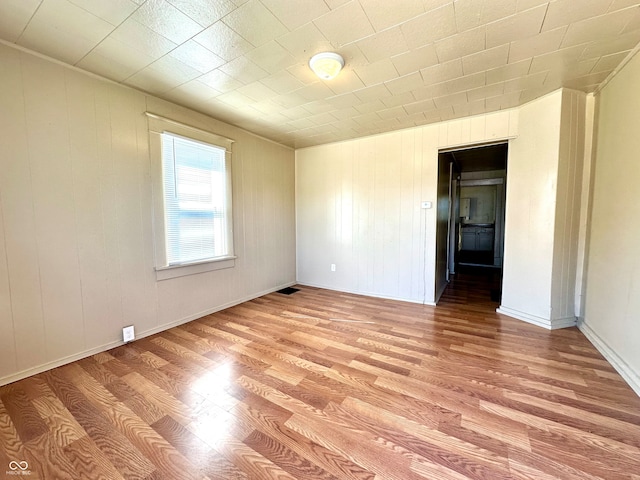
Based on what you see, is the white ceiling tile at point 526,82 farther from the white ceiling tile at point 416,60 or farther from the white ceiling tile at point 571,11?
the white ceiling tile at point 416,60

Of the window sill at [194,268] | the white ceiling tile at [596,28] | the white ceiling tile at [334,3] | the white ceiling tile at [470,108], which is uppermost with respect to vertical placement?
the white ceiling tile at [470,108]

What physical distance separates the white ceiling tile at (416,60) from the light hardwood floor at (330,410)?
2500 mm

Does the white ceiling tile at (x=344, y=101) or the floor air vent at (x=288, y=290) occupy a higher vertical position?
the white ceiling tile at (x=344, y=101)

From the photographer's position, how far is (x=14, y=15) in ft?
5.23

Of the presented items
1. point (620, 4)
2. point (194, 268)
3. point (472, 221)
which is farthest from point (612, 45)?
point (472, 221)

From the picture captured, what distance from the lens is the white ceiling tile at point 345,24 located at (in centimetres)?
159

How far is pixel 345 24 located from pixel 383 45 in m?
0.36

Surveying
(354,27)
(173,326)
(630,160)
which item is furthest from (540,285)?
(173,326)

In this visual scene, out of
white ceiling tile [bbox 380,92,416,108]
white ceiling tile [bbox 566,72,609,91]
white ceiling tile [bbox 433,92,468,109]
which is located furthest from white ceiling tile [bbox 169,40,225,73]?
white ceiling tile [bbox 566,72,609,91]

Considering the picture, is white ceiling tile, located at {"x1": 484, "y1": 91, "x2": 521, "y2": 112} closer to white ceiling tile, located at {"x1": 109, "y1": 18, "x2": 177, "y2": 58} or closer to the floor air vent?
white ceiling tile, located at {"x1": 109, "y1": 18, "x2": 177, "y2": 58}

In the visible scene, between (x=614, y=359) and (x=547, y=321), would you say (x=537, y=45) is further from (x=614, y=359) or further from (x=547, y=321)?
(x=547, y=321)

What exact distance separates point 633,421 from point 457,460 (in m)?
1.19

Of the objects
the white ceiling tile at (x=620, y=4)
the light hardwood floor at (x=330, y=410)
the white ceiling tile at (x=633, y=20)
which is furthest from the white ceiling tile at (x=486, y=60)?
the light hardwood floor at (x=330, y=410)

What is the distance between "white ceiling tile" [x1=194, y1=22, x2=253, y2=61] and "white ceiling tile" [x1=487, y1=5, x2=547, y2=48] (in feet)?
5.65
